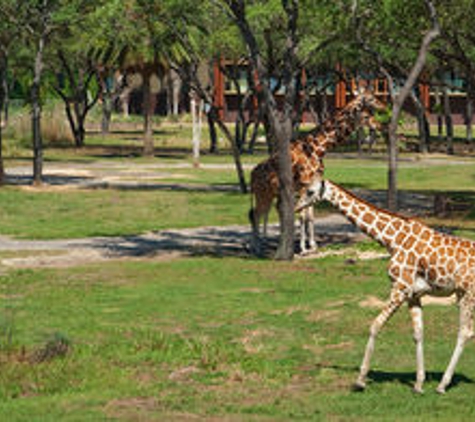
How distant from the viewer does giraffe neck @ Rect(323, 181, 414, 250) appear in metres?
16.3

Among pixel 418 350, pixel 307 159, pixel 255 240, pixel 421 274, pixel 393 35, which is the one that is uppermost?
pixel 393 35

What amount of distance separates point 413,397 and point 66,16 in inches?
1338

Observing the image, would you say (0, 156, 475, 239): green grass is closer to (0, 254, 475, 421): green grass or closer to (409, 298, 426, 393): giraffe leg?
(0, 254, 475, 421): green grass

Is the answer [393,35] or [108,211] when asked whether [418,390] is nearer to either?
[108,211]

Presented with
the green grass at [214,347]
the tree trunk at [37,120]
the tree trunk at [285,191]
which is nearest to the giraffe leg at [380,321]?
the green grass at [214,347]

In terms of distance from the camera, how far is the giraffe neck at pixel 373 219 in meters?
16.3

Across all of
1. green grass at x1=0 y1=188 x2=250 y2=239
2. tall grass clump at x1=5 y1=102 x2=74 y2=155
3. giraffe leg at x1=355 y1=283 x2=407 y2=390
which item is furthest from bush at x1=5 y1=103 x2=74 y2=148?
giraffe leg at x1=355 y1=283 x2=407 y2=390

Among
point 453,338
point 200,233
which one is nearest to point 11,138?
point 200,233

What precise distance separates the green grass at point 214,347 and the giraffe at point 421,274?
0.54 metres

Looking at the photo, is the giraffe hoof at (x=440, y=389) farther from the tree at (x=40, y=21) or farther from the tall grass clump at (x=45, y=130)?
the tall grass clump at (x=45, y=130)

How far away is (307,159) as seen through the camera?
3061 centimetres

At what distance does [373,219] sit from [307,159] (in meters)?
14.0

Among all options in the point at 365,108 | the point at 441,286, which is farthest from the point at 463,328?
the point at 365,108

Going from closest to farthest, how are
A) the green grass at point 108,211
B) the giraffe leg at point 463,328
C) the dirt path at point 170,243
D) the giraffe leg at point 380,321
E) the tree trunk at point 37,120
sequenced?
the giraffe leg at point 463,328 → the giraffe leg at point 380,321 → the dirt path at point 170,243 → the green grass at point 108,211 → the tree trunk at point 37,120
